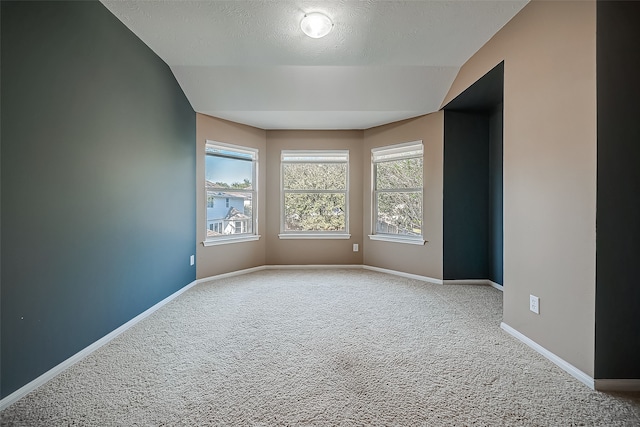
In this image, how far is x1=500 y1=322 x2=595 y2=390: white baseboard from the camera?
1.61 meters

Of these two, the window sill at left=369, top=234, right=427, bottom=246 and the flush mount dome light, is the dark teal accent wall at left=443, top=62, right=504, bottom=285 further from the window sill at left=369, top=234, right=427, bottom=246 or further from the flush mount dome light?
the flush mount dome light

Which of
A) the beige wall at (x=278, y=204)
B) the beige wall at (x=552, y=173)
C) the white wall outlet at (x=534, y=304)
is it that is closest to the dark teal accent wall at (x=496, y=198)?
the beige wall at (x=552, y=173)

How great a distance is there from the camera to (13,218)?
149 centimetres

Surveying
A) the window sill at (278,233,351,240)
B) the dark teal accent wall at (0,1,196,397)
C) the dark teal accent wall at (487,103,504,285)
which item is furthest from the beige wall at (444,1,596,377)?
the dark teal accent wall at (0,1,196,397)

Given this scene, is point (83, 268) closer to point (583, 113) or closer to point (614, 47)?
point (583, 113)

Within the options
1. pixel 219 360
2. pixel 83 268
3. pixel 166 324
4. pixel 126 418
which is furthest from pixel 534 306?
pixel 83 268

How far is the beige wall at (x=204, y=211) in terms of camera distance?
143 inches

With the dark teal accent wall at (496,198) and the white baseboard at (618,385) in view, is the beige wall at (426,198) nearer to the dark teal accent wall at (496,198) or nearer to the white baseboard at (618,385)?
the dark teal accent wall at (496,198)

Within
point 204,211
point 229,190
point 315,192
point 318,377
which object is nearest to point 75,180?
point 204,211

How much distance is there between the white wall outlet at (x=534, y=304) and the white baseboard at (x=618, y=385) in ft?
1.57

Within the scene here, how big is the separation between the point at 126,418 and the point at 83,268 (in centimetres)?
109

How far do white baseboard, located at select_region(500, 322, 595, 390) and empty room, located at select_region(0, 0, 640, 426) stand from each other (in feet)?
0.05

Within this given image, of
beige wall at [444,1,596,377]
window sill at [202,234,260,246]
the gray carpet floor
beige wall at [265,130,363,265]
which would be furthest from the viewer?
beige wall at [265,130,363,265]

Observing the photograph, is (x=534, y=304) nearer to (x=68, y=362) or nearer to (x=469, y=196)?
(x=469, y=196)
